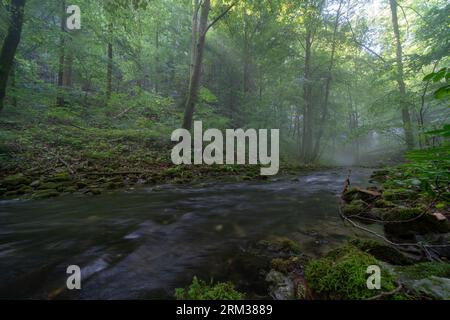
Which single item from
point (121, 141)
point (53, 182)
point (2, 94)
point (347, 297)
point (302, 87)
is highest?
point (302, 87)

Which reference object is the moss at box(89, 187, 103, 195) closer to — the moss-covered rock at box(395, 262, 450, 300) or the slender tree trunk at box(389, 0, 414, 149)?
the moss-covered rock at box(395, 262, 450, 300)

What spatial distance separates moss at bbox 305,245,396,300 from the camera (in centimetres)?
160

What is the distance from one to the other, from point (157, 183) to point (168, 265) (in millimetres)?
4757

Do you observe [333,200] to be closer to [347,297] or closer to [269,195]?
[269,195]

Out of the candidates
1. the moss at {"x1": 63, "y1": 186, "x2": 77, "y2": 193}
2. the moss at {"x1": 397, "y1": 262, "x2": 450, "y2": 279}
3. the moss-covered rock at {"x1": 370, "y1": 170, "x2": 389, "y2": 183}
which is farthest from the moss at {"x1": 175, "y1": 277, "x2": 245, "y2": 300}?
the moss-covered rock at {"x1": 370, "y1": 170, "x2": 389, "y2": 183}

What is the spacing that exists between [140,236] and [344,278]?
231cm

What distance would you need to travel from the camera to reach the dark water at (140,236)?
2053mm

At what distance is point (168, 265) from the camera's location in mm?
2344

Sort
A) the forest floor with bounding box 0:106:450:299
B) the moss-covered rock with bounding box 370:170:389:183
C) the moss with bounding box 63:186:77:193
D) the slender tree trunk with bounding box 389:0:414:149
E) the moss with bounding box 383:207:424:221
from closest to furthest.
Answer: the forest floor with bounding box 0:106:450:299 → the moss with bounding box 383:207:424:221 → the moss with bounding box 63:186:77:193 → the moss-covered rock with bounding box 370:170:389:183 → the slender tree trunk with bounding box 389:0:414:149

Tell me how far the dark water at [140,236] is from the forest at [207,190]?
2 centimetres

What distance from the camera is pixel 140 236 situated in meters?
3.04

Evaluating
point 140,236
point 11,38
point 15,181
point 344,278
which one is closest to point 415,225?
point 344,278
